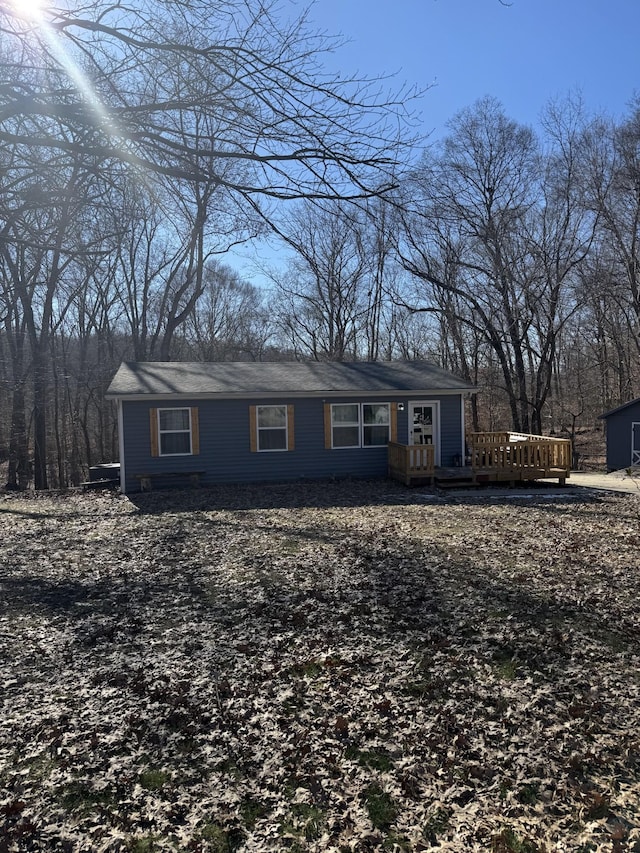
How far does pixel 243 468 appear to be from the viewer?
47.8ft

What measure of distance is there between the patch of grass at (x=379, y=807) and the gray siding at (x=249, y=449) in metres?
11.8

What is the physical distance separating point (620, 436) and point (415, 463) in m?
10.4

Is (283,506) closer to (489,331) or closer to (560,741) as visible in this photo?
(560,741)

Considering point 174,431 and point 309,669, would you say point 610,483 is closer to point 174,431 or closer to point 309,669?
point 174,431

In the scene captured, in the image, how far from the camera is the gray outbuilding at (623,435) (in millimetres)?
20062

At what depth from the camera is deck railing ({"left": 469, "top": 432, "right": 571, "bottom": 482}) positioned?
14383 mm

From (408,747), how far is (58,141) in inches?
197

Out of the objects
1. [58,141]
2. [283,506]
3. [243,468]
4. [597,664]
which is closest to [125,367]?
[243,468]

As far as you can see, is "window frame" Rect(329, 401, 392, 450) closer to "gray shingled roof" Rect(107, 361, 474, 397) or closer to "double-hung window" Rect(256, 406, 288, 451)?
"gray shingled roof" Rect(107, 361, 474, 397)

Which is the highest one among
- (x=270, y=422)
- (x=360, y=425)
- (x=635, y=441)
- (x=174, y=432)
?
(x=270, y=422)

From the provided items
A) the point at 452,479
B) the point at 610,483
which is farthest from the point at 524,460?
the point at 610,483

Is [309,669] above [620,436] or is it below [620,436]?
below

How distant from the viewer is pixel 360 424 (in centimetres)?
1524

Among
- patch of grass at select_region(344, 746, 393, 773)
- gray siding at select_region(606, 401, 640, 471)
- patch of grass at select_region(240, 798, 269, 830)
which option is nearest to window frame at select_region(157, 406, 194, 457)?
patch of grass at select_region(344, 746, 393, 773)
